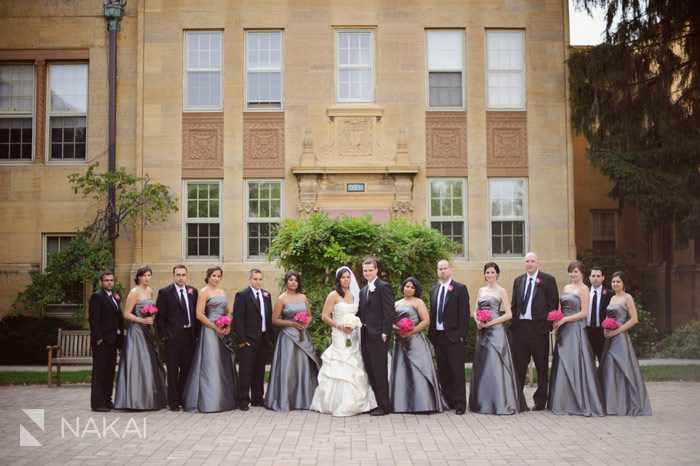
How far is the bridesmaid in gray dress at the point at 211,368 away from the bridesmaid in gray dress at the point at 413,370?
2.45 metres

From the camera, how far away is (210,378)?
12.6 meters

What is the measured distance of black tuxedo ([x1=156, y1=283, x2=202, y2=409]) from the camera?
1270cm

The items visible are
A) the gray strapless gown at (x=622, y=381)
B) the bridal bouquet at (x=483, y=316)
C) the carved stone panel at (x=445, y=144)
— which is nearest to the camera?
the gray strapless gown at (x=622, y=381)

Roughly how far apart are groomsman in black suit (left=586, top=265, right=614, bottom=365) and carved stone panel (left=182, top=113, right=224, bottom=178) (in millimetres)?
12800

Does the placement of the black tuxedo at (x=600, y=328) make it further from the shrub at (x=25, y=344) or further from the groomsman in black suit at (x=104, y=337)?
the shrub at (x=25, y=344)

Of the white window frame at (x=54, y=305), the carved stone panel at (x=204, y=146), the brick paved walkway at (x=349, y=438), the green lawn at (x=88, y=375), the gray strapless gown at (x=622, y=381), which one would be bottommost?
the green lawn at (x=88, y=375)

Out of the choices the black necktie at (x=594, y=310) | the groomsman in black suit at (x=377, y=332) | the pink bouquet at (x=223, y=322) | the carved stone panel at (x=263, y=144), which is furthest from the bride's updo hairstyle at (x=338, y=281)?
the carved stone panel at (x=263, y=144)

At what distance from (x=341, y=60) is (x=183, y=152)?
5.01 m

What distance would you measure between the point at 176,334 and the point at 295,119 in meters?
11.4

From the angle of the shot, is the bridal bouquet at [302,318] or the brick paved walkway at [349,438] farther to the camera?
the bridal bouquet at [302,318]

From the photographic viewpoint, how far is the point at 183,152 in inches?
915

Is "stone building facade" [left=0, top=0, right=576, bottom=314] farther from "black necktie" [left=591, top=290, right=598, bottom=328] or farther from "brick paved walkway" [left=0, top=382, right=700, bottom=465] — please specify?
"brick paved walkway" [left=0, top=382, right=700, bottom=465]

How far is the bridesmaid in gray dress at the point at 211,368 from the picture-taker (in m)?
12.5

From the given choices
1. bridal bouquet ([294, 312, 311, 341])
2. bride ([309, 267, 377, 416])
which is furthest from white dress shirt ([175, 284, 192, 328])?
bride ([309, 267, 377, 416])
